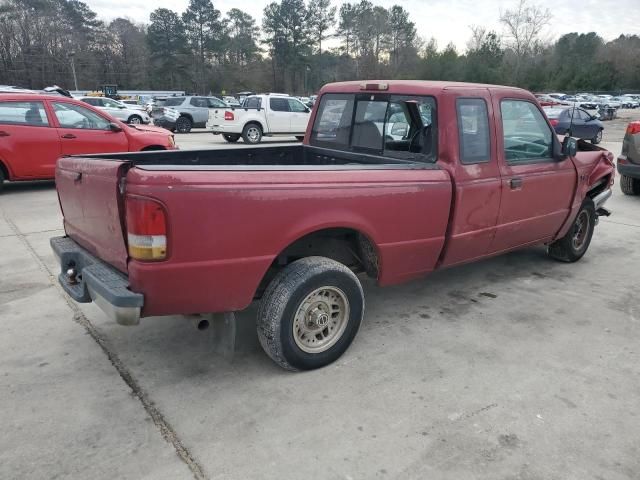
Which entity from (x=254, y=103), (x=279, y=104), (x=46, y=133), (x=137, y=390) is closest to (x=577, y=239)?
(x=137, y=390)

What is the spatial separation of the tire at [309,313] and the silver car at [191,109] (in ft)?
71.3

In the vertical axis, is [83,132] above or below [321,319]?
above

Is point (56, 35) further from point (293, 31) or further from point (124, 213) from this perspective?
point (124, 213)

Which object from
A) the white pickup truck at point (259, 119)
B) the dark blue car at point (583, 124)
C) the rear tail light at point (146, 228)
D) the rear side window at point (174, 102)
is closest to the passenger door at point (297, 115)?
the white pickup truck at point (259, 119)

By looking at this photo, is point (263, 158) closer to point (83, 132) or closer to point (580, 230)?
point (580, 230)

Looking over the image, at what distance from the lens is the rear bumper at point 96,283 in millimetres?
2602

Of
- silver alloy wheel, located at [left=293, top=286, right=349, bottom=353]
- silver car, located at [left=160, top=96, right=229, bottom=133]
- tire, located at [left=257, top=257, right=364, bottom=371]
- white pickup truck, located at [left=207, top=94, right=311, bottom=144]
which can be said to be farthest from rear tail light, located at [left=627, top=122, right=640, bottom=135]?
silver car, located at [left=160, top=96, right=229, bottom=133]

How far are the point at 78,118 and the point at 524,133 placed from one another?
7.72 meters

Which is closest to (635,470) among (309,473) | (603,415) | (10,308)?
(603,415)

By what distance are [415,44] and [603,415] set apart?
91.3 m

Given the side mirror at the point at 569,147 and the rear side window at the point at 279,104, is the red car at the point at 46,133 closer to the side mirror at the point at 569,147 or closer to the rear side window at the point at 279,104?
the side mirror at the point at 569,147

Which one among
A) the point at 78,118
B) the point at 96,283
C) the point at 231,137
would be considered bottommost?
the point at 231,137

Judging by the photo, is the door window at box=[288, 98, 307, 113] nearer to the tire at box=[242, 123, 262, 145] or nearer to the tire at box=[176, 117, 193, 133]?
the tire at box=[242, 123, 262, 145]

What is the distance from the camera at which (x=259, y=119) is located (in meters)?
18.5
